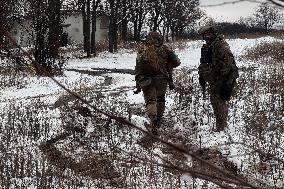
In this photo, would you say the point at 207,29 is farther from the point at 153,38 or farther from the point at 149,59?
the point at 149,59

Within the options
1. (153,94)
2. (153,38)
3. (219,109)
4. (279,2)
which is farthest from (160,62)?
(279,2)

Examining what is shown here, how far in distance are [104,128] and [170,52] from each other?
1604 mm

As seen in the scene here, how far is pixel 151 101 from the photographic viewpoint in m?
8.16

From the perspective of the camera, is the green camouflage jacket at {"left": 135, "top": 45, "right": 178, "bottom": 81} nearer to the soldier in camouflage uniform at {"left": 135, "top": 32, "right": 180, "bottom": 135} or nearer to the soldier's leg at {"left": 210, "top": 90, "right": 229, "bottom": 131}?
the soldier in camouflage uniform at {"left": 135, "top": 32, "right": 180, "bottom": 135}

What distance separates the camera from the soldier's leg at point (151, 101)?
811 centimetres

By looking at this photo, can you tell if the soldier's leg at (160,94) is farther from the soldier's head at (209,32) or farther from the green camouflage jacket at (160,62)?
the soldier's head at (209,32)

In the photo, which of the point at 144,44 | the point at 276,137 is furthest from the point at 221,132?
the point at 144,44

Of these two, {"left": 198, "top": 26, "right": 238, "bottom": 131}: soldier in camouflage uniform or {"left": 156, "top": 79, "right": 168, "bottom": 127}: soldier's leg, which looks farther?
{"left": 156, "top": 79, "right": 168, "bottom": 127}: soldier's leg

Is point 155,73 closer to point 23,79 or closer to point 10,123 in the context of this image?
point 10,123

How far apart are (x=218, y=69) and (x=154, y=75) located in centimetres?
103

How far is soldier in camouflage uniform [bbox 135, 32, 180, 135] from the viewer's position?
317 inches

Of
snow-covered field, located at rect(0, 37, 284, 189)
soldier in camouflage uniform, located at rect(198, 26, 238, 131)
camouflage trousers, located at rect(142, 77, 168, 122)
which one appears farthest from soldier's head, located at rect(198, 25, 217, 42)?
snow-covered field, located at rect(0, 37, 284, 189)

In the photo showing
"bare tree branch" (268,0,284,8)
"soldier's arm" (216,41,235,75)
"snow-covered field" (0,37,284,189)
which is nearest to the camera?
"bare tree branch" (268,0,284,8)

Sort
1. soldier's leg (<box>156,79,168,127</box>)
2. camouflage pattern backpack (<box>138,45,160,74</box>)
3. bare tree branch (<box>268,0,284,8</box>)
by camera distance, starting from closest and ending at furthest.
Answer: bare tree branch (<box>268,0,284,8</box>), camouflage pattern backpack (<box>138,45,160,74</box>), soldier's leg (<box>156,79,168,127</box>)
